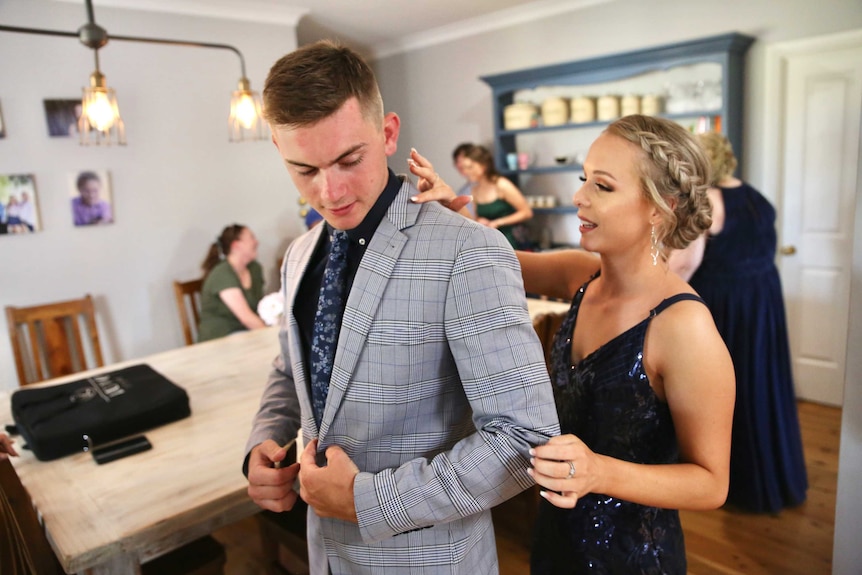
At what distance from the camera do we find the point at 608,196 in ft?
3.82

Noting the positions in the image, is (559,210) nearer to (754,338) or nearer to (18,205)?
(754,338)

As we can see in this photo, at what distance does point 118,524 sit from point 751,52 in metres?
4.18

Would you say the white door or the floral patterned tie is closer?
the floral patterned tie

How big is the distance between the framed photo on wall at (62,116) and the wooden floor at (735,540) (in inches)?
102

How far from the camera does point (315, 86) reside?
2.85ft

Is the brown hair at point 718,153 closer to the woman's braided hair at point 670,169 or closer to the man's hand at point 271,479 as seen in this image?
the woman's braided hair at point 670,169

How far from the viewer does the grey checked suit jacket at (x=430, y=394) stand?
2.73 feet

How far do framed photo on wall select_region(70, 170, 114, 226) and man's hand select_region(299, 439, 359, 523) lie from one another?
3620 mm

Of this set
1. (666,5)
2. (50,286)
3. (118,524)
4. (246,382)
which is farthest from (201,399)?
(666,5)

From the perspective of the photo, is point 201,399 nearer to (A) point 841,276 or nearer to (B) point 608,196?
(B) point 608,196

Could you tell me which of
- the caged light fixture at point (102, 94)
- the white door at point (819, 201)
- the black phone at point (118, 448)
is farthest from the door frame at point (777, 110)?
the black phone at point (118, 448)

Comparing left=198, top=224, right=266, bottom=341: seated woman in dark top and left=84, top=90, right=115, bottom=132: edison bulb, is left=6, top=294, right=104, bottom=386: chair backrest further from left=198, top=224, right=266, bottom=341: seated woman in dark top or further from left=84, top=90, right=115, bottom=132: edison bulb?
left=84, top=90, right=115, bottom=132: edison bulb

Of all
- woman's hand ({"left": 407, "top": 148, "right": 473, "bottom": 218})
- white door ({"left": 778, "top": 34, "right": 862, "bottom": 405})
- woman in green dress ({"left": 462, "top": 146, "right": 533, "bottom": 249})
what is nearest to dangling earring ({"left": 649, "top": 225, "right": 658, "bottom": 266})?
woman's hand ({"left": 407, "top": 148, "right": 473, "bottom": 218})

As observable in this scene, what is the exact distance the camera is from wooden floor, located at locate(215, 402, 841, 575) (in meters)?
2.38
